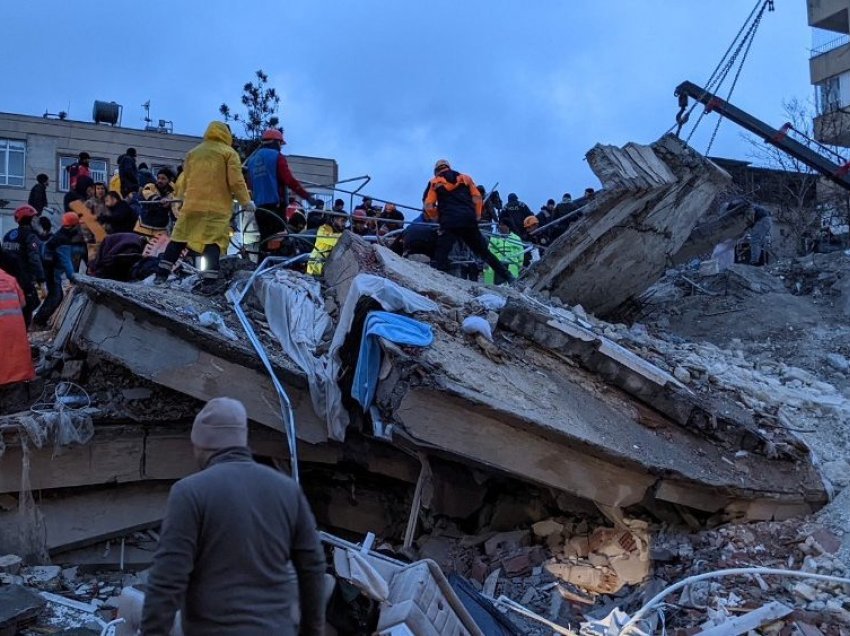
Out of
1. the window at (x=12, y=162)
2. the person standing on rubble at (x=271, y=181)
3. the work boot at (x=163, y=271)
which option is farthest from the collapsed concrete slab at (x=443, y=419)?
the window at (x=12, y=162)

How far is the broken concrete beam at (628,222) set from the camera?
9070 mm

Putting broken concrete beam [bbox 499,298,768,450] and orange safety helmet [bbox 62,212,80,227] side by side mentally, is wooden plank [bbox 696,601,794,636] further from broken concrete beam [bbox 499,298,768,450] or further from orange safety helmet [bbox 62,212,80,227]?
orange safety helmet [bbox 62,212,80,227]

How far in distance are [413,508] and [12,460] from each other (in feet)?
9.55

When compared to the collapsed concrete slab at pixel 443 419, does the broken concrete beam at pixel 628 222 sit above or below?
above

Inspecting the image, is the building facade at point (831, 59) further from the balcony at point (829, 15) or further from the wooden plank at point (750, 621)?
the wooden plank at point (750, 621)

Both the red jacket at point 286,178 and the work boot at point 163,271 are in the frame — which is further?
the red jacket at point 286,178

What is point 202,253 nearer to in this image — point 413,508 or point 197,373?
point 197,373

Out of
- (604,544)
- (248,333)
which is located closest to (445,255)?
(248,333)

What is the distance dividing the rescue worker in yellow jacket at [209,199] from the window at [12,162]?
19.7 m

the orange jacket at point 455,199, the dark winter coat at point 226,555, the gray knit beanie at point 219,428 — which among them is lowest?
the dark winter coat at point 226,555

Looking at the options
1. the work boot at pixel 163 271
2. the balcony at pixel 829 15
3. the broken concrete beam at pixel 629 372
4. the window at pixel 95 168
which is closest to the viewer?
the broken concrete beam at pixel 629 372

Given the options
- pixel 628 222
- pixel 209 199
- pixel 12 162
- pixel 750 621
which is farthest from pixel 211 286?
pixel 12 162

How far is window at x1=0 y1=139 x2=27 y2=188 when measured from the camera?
24.6m

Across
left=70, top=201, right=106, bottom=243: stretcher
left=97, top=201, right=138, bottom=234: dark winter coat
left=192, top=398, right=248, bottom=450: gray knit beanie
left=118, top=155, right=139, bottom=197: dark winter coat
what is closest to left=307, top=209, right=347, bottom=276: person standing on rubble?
left=97, top=201, right=138, bottom=234: dark winter coat
